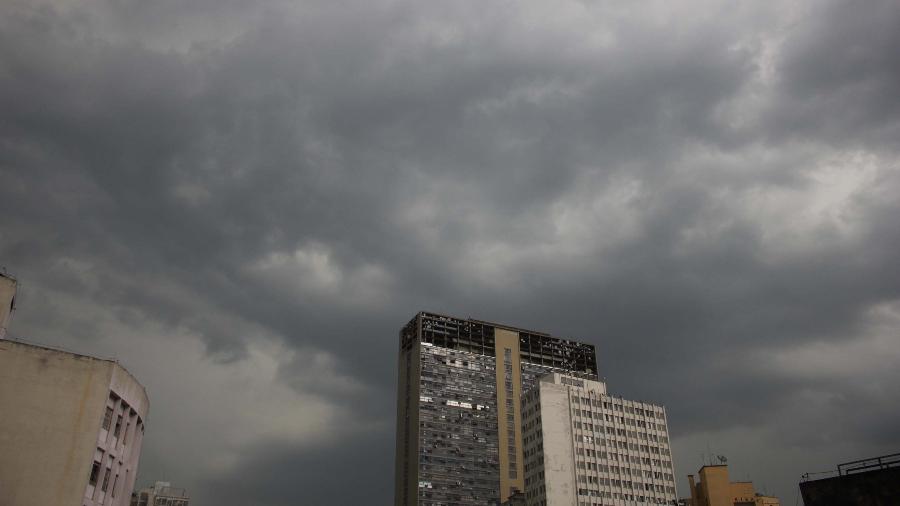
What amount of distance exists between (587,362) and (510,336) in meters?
28.3

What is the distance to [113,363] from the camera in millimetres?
55219

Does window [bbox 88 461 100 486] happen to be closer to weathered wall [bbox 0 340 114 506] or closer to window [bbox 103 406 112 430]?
weathered wall [bbox 0 340 114 506]

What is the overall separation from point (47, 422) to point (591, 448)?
10647cm

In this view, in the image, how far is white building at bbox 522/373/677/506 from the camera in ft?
431

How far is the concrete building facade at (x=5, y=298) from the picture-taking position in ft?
183

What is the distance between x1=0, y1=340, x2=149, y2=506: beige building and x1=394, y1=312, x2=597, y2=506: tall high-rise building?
4150 inches

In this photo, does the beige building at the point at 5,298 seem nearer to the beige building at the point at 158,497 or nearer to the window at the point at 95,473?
the window at the point at 95,473

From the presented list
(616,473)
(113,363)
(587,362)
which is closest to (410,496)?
(616,473)

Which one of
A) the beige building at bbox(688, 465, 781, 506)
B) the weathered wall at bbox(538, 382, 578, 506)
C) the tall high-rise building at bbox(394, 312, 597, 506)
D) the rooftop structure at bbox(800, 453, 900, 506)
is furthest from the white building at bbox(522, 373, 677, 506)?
the rooftop structure at bbox(800, 453, 900, 506)

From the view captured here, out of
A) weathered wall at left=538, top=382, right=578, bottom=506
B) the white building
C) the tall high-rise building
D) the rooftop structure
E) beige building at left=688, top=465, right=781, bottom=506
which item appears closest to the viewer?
the rooftop structure

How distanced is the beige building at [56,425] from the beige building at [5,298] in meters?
4.86

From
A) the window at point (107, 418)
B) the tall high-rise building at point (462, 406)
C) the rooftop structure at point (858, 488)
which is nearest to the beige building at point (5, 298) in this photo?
the window at point (107, 418)

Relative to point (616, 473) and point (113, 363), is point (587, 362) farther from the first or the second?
point (113, 363)

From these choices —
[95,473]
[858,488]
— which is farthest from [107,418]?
[858,488]
